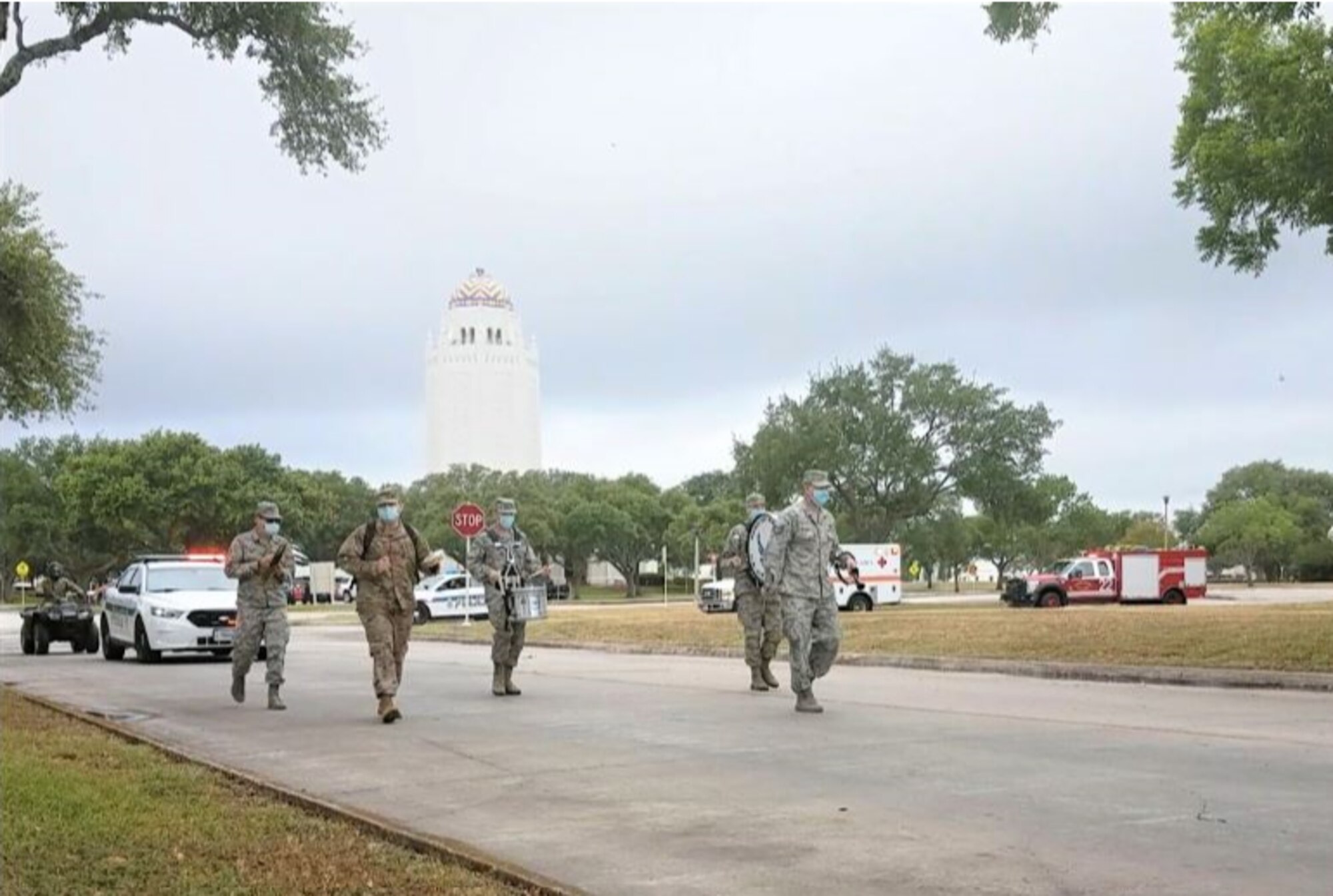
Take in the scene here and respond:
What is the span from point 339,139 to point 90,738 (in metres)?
7.90

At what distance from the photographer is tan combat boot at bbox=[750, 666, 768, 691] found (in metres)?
14.9

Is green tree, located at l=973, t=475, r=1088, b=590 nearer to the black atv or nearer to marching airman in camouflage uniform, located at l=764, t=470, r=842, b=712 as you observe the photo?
the black atv

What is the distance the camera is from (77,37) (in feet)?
47.1

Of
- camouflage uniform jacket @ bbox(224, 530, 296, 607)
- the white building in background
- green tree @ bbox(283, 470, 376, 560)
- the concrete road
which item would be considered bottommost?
the concrete road

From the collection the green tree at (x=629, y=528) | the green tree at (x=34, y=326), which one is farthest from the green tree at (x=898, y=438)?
the green tree at (x=34, y=326)

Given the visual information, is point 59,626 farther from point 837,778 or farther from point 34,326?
point 837,778

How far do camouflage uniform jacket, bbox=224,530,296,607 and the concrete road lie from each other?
1.12 metres

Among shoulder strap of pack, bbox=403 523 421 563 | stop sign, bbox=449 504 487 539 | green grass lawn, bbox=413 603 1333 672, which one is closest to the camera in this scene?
shoulder strap of pack, bbox=403 523 421 563

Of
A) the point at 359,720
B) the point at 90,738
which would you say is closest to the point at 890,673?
the point at 359,720

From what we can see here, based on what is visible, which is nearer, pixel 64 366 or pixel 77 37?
pixel 77 37

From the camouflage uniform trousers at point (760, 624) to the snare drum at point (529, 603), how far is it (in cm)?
238

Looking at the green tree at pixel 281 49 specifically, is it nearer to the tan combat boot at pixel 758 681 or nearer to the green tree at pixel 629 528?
the tan combat boot at pixel 758 681

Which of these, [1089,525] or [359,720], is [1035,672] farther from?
[1089,525]

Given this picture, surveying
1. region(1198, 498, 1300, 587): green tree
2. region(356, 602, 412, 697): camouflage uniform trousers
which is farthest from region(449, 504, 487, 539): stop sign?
region(1198, 498, 1300, 587): green tree
